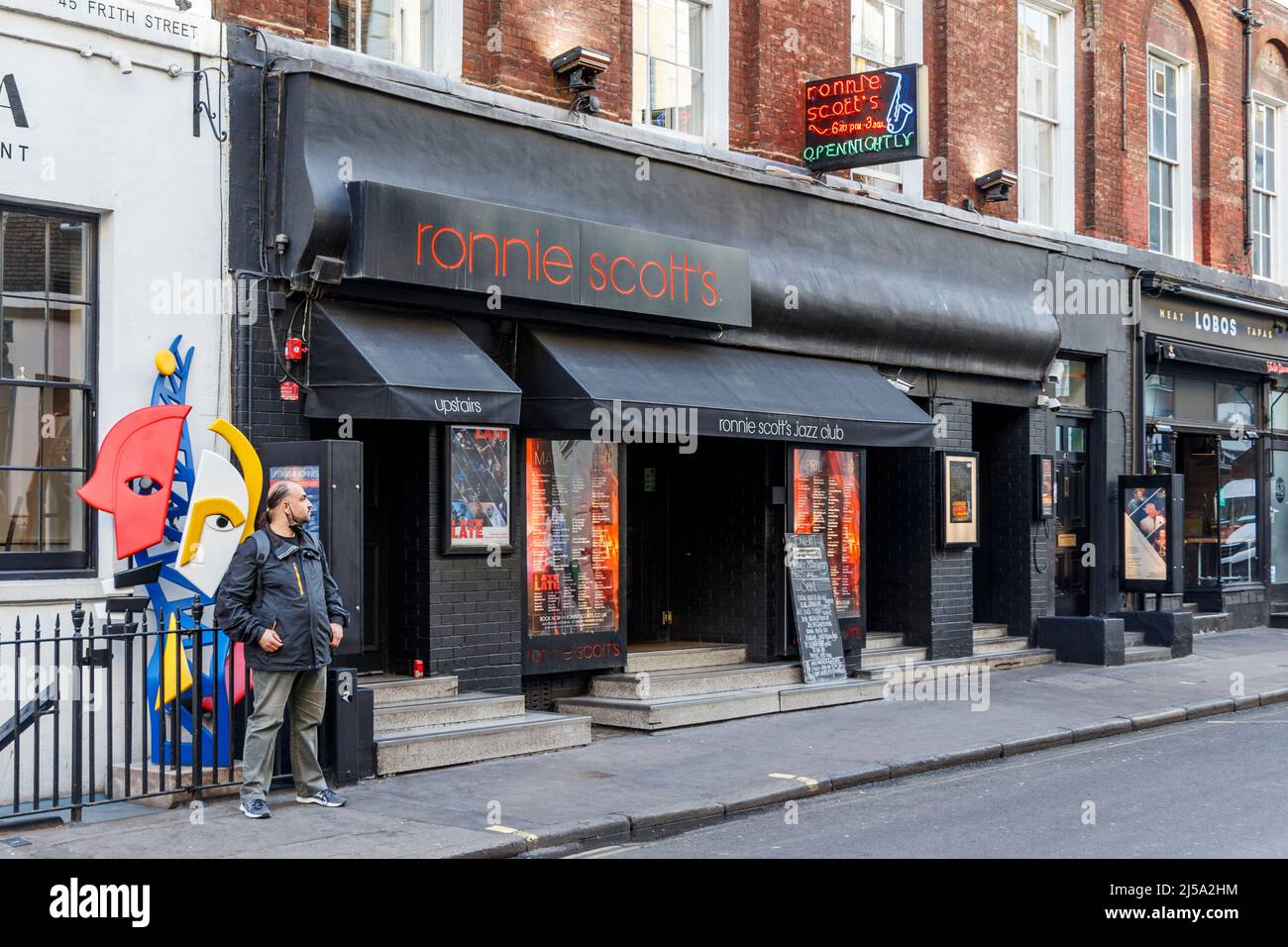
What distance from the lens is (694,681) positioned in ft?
A: 42.0

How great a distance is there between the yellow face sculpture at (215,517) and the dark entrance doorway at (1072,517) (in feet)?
39.2

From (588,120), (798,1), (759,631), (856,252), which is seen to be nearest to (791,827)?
(759,631)

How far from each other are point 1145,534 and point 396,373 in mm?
11632

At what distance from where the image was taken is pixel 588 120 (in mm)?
12688

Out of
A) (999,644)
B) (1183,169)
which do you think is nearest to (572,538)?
(999,644)

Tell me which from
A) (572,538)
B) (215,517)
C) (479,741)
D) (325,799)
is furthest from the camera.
→ (572,538)

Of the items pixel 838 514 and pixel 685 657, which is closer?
pixel 685 657

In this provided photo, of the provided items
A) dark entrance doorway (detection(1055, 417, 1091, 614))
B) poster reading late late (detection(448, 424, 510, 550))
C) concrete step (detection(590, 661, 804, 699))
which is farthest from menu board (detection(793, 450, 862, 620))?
dark entrance doorway (detection(1055, 417, 1091, 614))

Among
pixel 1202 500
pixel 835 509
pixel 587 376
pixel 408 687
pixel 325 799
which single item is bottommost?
pixel 325 799

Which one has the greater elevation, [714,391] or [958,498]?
[714,391]

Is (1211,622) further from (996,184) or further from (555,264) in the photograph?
(555,264)

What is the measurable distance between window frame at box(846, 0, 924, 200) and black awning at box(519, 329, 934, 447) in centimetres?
246

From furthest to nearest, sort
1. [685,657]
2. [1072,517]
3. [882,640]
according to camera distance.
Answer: [1072,517], [882,640], [685,657]

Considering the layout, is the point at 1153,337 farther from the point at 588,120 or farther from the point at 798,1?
the point at 588,120
